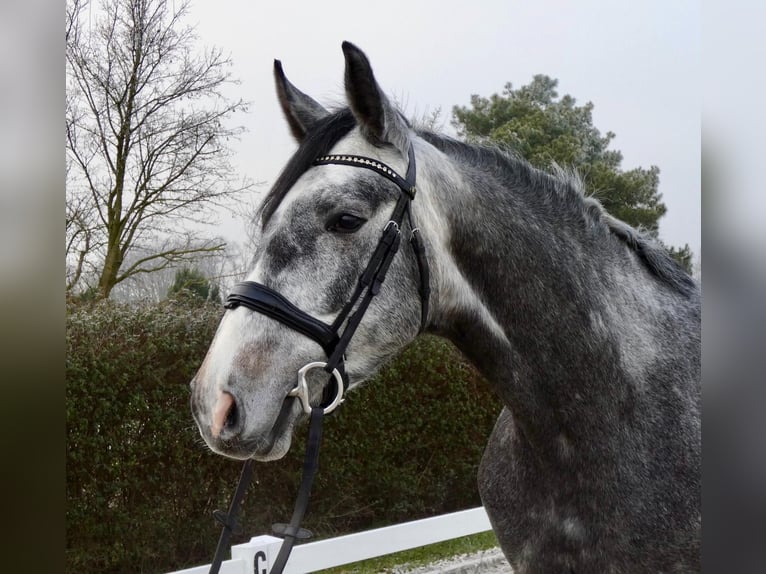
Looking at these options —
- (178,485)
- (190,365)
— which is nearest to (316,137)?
(190,365)

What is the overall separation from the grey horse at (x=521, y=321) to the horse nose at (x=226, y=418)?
0.11 ft

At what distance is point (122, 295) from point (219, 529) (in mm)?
1562

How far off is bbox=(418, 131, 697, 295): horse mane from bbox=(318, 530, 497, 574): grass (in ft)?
11.2

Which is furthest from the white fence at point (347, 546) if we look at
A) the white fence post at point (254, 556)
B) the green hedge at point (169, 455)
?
the green hedge at point (169, 455)

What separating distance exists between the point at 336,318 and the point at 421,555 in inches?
157

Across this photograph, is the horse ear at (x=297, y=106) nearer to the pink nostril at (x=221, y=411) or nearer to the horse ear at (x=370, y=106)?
the horse ear at (x=370, y=106)

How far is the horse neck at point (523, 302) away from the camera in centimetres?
159

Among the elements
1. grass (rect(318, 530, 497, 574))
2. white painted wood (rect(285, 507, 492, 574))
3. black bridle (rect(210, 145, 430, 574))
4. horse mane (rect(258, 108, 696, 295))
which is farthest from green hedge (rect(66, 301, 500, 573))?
horse mane (rect(258, 108, 696, 295))

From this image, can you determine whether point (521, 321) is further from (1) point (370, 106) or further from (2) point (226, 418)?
(2) point (226, 418)

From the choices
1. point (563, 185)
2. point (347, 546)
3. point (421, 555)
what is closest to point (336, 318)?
point (563, 185)

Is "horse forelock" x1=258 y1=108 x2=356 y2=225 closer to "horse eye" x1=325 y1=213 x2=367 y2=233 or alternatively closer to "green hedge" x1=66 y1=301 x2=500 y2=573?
"horse eye" x1=325 y1=213 x2=367 y2=233

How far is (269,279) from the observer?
4.50ft

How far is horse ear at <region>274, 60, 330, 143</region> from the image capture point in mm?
1649
